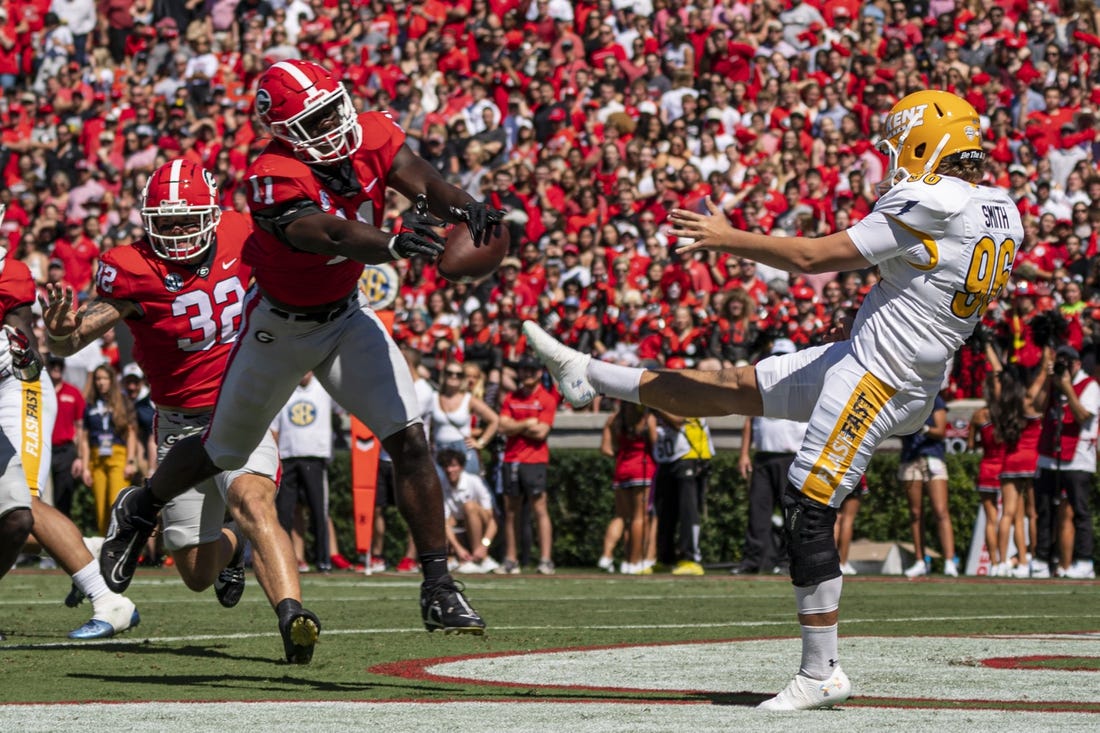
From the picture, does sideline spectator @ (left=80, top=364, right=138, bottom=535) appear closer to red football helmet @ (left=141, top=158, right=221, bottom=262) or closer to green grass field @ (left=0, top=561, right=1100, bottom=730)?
green grass field @ (left=0, top=561, right=1100, bottom=730)

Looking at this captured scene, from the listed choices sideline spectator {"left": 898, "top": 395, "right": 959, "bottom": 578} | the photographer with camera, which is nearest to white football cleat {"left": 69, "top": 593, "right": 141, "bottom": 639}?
sideline spectator {"left": 898, "top": 395, "right": 959, "bottom": 578}

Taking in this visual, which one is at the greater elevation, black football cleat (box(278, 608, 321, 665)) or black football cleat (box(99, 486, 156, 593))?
black football cleat (box(99, 486, 156, 593))

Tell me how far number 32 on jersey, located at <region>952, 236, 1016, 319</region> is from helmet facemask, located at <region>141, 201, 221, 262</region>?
3.37 meters

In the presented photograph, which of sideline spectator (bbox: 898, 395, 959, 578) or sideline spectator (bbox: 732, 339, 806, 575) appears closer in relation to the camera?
sideline spectator (bbox: 898, 395, 959, 578)

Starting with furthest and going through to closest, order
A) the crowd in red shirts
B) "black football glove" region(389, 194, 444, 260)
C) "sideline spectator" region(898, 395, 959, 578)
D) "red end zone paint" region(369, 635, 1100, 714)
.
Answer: the crowd in red shirts < "sideline spectator" region(898, 395, 959, 578) < "black football glove" region(389, 194, 444, 260) < "red end zone paint" region(369, 635, 1100, 714)

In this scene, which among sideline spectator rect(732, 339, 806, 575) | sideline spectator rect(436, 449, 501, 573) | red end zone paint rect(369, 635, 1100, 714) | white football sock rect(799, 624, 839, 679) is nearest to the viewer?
red end zone paint rect(369, 635, 1100, 714)

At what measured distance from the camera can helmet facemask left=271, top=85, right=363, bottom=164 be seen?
21.0 feet

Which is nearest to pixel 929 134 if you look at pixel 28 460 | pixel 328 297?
pixel 328 297

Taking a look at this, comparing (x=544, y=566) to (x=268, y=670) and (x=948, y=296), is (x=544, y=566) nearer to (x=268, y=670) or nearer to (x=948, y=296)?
(x=268, y=670)

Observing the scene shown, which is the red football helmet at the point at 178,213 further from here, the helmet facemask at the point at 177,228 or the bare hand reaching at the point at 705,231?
the bare hand reaching at the point at 705,231

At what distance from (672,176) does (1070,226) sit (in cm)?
436

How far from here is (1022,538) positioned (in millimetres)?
14250

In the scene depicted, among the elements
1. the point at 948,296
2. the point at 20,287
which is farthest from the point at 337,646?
the point at 948,296

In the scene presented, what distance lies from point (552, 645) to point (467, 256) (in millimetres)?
2229
